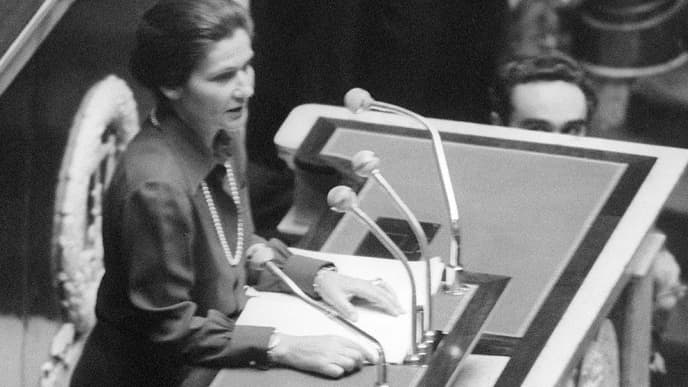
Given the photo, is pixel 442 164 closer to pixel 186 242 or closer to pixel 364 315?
pixel 364 315

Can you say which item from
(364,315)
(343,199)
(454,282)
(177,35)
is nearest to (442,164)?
(454,282)

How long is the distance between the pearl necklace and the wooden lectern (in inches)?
11.0

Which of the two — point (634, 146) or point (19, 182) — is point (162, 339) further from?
point (634, 146)

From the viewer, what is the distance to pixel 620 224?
3922 mm

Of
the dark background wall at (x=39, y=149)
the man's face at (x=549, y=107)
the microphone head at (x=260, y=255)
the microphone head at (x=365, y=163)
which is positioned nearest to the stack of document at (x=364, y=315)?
the microphone head at (x=260, y=255)

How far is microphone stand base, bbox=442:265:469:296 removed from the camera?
3619 millimetres

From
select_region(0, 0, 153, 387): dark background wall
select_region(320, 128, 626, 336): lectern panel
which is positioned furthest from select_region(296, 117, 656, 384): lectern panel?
select_region(0, 0, 153, 387): dark background wall

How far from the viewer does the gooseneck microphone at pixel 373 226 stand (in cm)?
315

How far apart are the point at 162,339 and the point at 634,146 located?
4.65 feet

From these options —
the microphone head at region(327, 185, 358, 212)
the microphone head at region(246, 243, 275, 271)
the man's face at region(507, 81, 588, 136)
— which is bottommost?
the microphone head at region(246, 243, 275, 271)

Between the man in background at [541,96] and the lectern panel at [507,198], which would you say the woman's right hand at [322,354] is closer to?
the lectern panel at [507,198]

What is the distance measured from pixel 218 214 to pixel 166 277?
24cm

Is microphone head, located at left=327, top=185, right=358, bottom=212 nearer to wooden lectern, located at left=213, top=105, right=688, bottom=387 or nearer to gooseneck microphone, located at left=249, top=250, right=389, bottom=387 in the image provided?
gooseneck microphone, located at left=249, top=250, right=389, bottom=387

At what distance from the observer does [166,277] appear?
351cm
